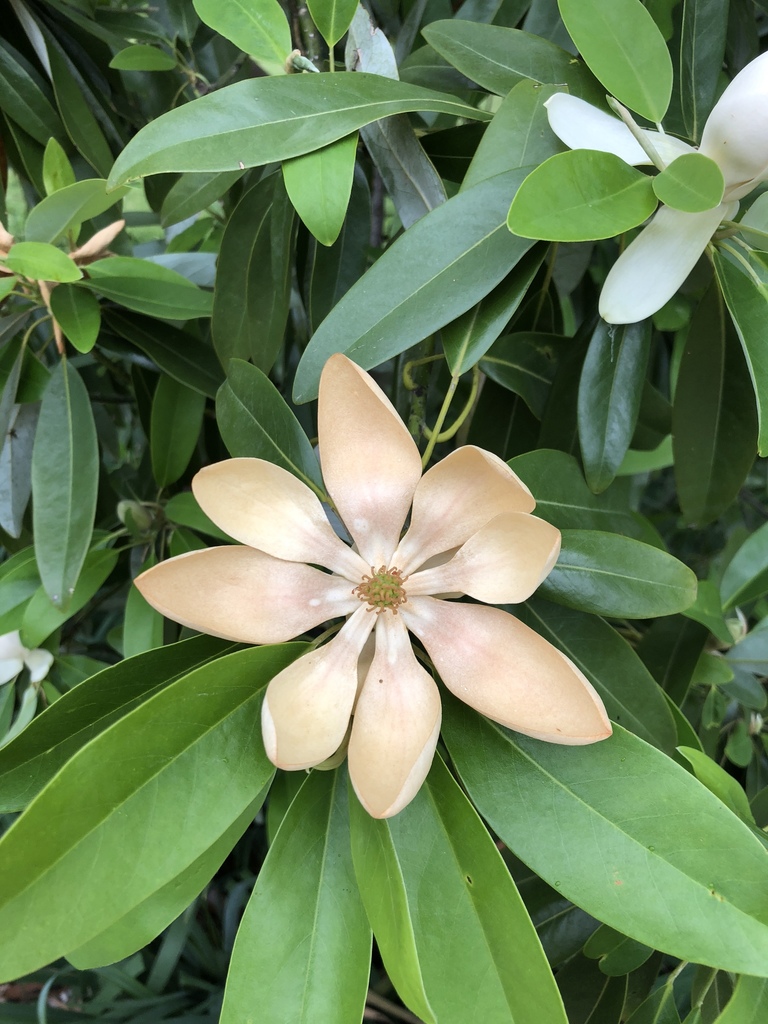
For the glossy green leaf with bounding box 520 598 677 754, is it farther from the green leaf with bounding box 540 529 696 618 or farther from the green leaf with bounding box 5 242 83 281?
the green leaf with bounding box 5 242 83 281

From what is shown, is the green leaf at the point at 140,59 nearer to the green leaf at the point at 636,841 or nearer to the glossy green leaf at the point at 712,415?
the glossy green leaf at the point at 712,415

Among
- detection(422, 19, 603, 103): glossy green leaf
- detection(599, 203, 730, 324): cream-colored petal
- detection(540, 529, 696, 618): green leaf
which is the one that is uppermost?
detection(422, 19, 603, 103): glossy green leaf

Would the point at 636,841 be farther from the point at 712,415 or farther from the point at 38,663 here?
the point at 38,663

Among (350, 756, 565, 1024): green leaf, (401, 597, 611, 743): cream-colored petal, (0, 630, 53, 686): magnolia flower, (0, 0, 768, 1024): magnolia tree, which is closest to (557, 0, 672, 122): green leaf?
(0, 0, 768, 1024): magnolia tree

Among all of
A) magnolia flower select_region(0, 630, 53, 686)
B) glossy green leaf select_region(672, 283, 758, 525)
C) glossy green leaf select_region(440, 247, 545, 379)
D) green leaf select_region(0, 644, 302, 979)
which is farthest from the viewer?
magnolia flower select_region(0, 630, 53, 686)

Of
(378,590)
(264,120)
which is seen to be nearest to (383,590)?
(378,590)

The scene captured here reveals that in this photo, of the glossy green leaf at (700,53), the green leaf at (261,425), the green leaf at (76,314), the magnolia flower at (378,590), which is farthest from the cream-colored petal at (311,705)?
the glossy green leaf at (700,53)
